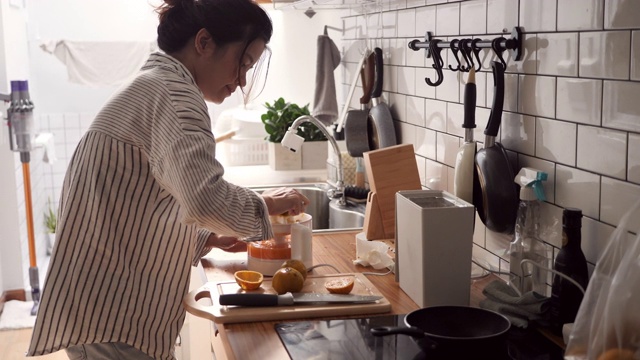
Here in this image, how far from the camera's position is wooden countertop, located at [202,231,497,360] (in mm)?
1420

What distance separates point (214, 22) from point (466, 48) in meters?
0.65

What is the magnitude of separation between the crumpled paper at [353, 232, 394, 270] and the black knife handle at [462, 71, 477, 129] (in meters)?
0.37

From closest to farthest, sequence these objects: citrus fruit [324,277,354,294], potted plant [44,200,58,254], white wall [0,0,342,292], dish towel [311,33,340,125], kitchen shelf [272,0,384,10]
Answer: citrus fruit [324,277,354,294]
kitchen shelf [272,0,384,10]
dish towel [311,33,340,125]
white wall [0,0,342,292]
potted plant [44,200,58,254]

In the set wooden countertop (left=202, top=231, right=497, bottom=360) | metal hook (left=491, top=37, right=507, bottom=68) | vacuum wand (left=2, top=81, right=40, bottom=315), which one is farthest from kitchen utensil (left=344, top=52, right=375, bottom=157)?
vacuum wand (left=2, top=81, right=40, bottom=315)

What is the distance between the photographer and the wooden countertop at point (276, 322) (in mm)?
1420

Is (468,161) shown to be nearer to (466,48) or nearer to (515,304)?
(466,48)

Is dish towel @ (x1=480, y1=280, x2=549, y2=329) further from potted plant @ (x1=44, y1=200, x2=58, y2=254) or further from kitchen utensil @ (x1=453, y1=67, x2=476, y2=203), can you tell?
potted plant @ (x1=44, y1=200, x2=58, y2=254)

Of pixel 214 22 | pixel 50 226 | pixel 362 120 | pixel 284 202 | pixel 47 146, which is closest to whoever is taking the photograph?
pixel 214 22

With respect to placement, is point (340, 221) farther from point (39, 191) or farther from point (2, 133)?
point (39, 191)

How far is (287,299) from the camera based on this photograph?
159 cm

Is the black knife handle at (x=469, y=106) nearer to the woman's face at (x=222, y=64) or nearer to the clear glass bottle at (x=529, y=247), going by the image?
the clear glass bottle at (x=529, y=247)

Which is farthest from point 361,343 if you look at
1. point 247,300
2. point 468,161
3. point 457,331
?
point 468,161

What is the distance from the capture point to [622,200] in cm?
136

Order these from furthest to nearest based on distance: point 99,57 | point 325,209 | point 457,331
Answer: point 99,57 < point 325,209 < point 457,331
